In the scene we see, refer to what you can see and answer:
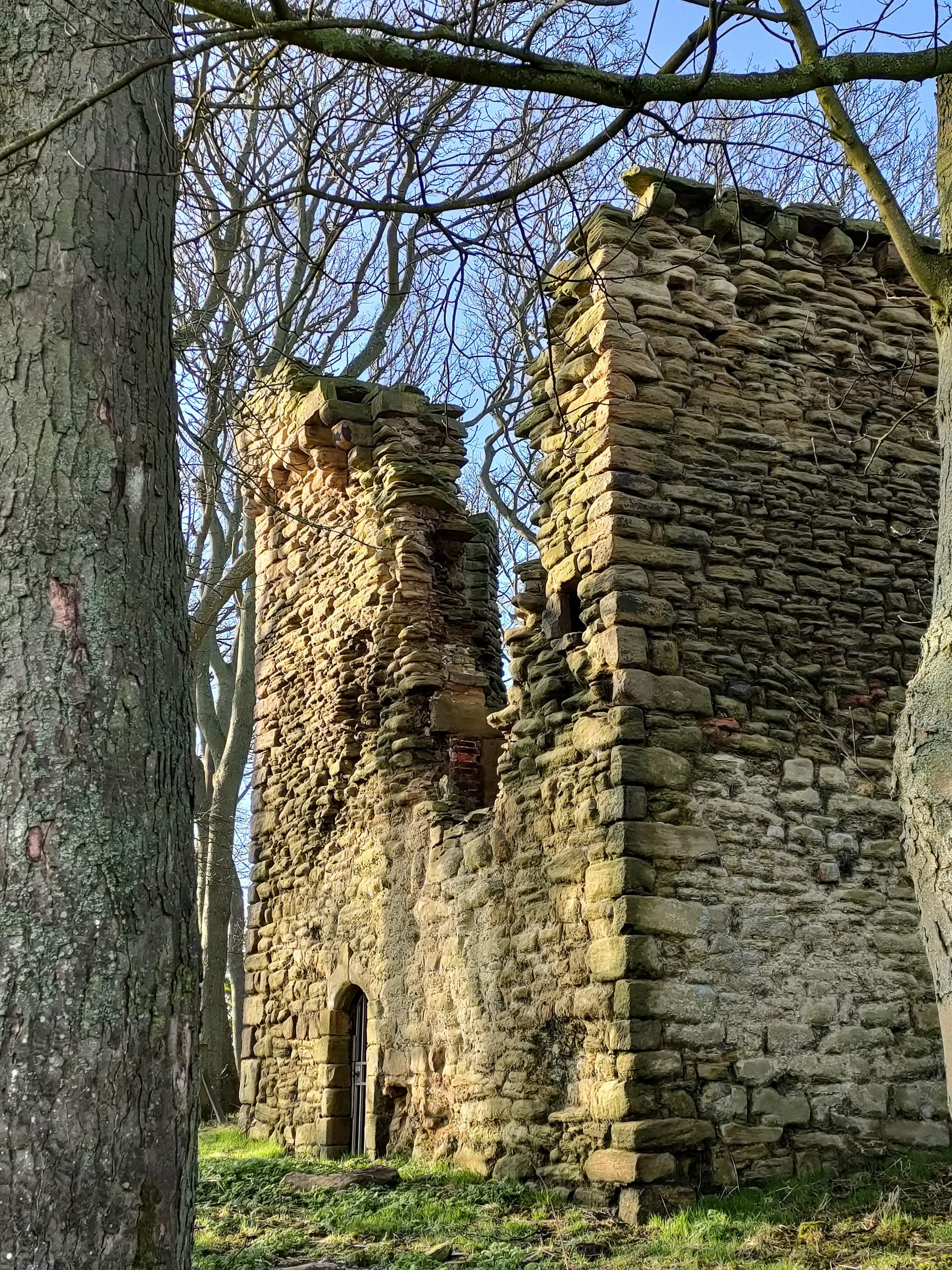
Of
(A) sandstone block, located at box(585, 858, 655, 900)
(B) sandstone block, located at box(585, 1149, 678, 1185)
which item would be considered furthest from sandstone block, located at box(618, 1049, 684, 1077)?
(A) sandstone block, located at box(585, 858, 655, 900)

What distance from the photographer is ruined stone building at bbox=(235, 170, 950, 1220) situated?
20.0 ft

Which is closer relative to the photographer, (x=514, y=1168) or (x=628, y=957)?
(x=628, y=957)

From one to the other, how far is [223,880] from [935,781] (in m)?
11.0

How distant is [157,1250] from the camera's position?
2.95m

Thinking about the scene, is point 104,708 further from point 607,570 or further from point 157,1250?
point 607,570

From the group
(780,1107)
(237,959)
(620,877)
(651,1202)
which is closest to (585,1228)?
(651,1202)

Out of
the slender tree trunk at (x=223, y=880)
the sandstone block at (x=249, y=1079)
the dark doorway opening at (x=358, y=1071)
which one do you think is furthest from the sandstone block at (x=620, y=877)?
the slender tree trunk at (x=223, y=880)

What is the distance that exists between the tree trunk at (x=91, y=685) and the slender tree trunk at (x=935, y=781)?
6.43ft

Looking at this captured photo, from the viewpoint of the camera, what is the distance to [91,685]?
3.18 metres

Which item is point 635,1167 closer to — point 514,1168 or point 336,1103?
point 514,1168

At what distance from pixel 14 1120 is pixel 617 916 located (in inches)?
143

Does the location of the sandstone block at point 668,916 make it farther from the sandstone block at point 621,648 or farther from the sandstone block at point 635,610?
the sandstone block at point 635,610

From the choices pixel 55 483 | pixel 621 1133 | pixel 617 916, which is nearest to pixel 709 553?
pixel 617 916

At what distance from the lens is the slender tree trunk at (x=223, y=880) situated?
43.3 feet
